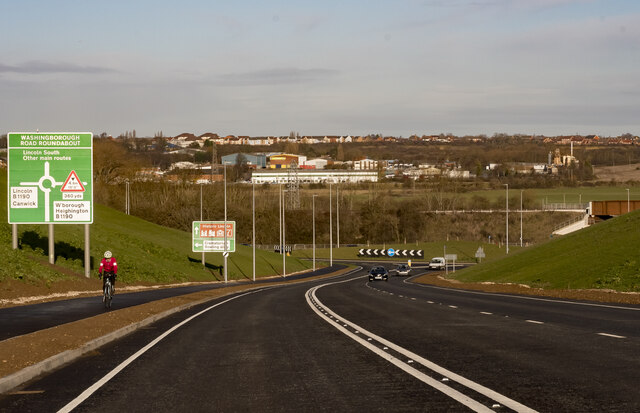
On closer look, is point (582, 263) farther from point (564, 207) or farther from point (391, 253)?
point (564, 207)

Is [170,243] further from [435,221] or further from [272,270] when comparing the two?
[435,221]

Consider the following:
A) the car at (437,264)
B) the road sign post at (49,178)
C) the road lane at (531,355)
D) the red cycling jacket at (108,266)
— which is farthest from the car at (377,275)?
the road lane at (531,355)

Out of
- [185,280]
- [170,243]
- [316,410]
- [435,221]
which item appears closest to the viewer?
[316,410]

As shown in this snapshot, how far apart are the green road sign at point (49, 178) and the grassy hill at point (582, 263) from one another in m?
24.5

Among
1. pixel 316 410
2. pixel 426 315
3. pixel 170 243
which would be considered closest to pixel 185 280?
pixel 170 243

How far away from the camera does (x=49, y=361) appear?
523 inches

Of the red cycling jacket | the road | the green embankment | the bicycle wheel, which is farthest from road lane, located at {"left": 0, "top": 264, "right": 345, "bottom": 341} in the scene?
the green embankment

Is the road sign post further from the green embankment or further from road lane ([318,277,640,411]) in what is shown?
road lane ([318,277,640,411])

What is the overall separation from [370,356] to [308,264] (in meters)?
98.8

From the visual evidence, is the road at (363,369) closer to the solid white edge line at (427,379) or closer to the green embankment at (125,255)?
the solid white edge line at (427,379)

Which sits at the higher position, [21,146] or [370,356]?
[21,146]

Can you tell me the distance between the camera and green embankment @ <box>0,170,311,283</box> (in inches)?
1539

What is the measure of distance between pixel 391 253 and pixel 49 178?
3784 inches

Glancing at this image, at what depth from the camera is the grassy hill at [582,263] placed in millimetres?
39156
